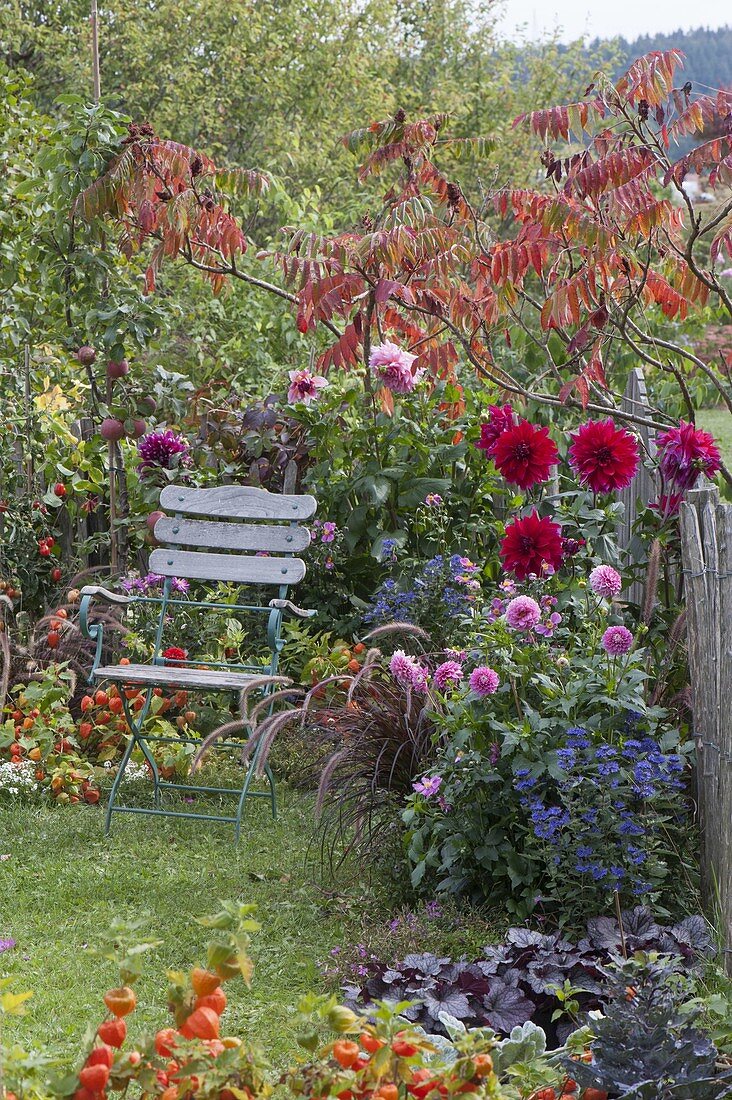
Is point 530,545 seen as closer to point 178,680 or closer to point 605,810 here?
point 605,810

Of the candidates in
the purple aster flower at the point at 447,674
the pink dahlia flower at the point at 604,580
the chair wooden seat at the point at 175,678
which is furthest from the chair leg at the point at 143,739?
the pink dahlia flower at the point at 604,580

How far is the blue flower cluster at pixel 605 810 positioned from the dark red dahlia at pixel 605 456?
2.48 feet

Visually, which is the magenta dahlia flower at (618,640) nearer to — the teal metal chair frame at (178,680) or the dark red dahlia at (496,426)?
the dark red dahlia at (496,426)

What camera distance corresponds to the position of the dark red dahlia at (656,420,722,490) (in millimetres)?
3451

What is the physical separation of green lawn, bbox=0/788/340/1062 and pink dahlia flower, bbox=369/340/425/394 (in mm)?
1749

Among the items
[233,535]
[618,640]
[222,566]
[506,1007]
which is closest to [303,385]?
[233,535]

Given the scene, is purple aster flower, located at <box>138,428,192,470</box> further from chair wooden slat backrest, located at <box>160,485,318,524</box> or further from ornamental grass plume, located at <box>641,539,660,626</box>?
ornamental grass plume, located at <box>641,539,660,626</box>

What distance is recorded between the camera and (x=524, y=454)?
10.8 ft

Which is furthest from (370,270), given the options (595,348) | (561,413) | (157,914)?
(157,914)

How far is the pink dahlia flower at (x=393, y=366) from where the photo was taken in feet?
15.9

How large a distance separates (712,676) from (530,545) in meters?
0.59

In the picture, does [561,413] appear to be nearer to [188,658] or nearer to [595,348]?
[595,348]

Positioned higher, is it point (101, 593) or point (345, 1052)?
point (101, 593)

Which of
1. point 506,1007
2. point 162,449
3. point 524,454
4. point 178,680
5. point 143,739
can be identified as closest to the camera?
point 506,1007
